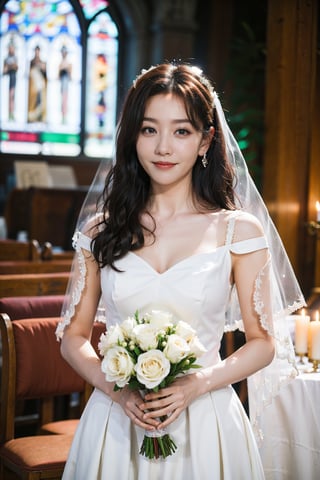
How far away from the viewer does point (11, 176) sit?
1052 centimetres

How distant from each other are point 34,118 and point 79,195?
274 centimetres

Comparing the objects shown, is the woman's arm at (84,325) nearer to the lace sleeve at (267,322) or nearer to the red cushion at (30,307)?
the lace sleeve at (267,322)

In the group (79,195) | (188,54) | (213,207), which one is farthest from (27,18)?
(213,207)

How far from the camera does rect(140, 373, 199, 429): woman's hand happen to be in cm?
208

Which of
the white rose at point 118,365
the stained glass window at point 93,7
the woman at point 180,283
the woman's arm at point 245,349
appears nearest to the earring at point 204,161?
the woman at point 180,283

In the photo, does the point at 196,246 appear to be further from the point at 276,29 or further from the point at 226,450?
the point at 276,29

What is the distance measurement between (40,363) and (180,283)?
1318mm

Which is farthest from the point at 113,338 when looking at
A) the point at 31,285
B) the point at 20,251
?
the point at 20,251

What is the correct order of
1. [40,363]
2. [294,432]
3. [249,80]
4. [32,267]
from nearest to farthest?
1. [294,432]
2. [40,363]
3. [32,267]
4. [249,80]

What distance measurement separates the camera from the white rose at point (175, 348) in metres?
2.01

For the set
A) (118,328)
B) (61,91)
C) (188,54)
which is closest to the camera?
(118,328)

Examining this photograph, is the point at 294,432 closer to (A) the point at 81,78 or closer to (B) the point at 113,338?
(B) the point at 113,338

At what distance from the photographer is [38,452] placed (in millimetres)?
3148

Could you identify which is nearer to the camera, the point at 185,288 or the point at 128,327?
the point at 128,327
